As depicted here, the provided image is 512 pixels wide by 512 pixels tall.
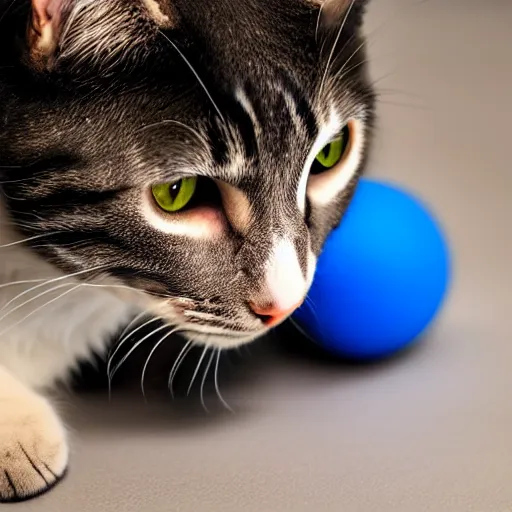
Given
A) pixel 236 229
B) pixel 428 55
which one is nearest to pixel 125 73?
pixel 236 229

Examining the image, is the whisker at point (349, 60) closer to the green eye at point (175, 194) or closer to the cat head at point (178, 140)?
the cat head at point (178, 140)

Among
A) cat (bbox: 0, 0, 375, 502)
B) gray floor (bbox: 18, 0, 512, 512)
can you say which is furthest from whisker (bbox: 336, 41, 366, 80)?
gray floor (bbox: 18, 0, 512, 512)

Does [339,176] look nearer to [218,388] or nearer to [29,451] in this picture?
[218,388]

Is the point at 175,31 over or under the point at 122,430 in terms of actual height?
over

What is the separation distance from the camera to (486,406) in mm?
883

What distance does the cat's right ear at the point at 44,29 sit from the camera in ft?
2.10

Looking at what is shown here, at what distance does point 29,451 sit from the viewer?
0.75 metres

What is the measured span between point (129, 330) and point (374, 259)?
0.84 ft

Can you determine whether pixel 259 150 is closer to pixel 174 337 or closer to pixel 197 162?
pixel 197 162

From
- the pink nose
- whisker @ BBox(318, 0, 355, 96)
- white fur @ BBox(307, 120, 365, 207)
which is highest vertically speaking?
whisker @ BBox(318, 0, 355, 96)

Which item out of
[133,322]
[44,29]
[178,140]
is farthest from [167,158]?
[133,322]

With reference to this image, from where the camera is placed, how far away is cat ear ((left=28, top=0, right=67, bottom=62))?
638 mm

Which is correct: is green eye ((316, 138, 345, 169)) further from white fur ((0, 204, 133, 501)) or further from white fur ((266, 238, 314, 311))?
white fur ((0, 204, 133, 501))

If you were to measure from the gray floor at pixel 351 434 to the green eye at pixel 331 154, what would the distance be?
151 millimetres
